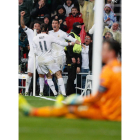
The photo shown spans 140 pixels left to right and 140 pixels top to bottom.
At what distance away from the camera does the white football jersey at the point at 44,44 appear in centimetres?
989

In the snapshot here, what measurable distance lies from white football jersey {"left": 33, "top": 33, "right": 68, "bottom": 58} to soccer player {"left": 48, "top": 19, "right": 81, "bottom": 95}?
0.11m

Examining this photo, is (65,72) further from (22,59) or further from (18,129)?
(18,129)

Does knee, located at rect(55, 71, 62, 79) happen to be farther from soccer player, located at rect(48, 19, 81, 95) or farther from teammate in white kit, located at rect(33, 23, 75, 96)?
soccer player, located at rect(48, 19, 81, 95)

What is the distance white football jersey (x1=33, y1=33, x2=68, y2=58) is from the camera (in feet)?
32.4

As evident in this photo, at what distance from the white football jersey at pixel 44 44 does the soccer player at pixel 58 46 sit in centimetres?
11

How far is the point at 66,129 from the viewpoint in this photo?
4684 mm

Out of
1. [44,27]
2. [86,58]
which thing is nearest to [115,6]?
[86,58]

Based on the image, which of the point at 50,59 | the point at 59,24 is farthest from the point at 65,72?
the point at 59,24

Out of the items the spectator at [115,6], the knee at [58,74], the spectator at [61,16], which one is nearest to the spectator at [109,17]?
the spectator at [115,6]

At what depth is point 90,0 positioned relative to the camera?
956 cm

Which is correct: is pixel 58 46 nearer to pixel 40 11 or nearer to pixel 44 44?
pixel 44 44

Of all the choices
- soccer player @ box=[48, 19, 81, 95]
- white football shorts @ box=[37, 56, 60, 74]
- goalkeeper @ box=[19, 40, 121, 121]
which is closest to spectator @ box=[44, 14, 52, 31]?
soccer player @ box=[48, 19, 81, 95]

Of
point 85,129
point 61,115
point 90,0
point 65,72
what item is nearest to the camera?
point 85,129
